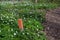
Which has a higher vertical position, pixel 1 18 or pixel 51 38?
pixel 1 18

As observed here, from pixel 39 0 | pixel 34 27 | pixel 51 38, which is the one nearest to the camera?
pixel 51 38

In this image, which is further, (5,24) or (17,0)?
(17,0)

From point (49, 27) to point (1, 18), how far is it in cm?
198

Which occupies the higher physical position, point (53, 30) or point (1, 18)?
point (1, 18)

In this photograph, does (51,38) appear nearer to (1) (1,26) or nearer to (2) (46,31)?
(2) (46,31)

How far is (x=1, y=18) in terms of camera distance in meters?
8.94

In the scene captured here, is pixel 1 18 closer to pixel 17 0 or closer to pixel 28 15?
pixel 28 15

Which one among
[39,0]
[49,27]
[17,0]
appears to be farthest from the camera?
[39,0]

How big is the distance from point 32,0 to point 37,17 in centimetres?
845

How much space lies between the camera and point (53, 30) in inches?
355

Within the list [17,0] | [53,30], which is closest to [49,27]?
[53,30]

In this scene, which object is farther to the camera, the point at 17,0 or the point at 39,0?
the point at 39,0

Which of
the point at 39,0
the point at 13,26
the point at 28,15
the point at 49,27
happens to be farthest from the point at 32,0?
the point at 13,26

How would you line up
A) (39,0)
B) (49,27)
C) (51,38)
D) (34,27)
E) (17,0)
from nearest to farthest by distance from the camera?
(51,38)
(34,27)
(49,27)
(17,0)
(39,0)
